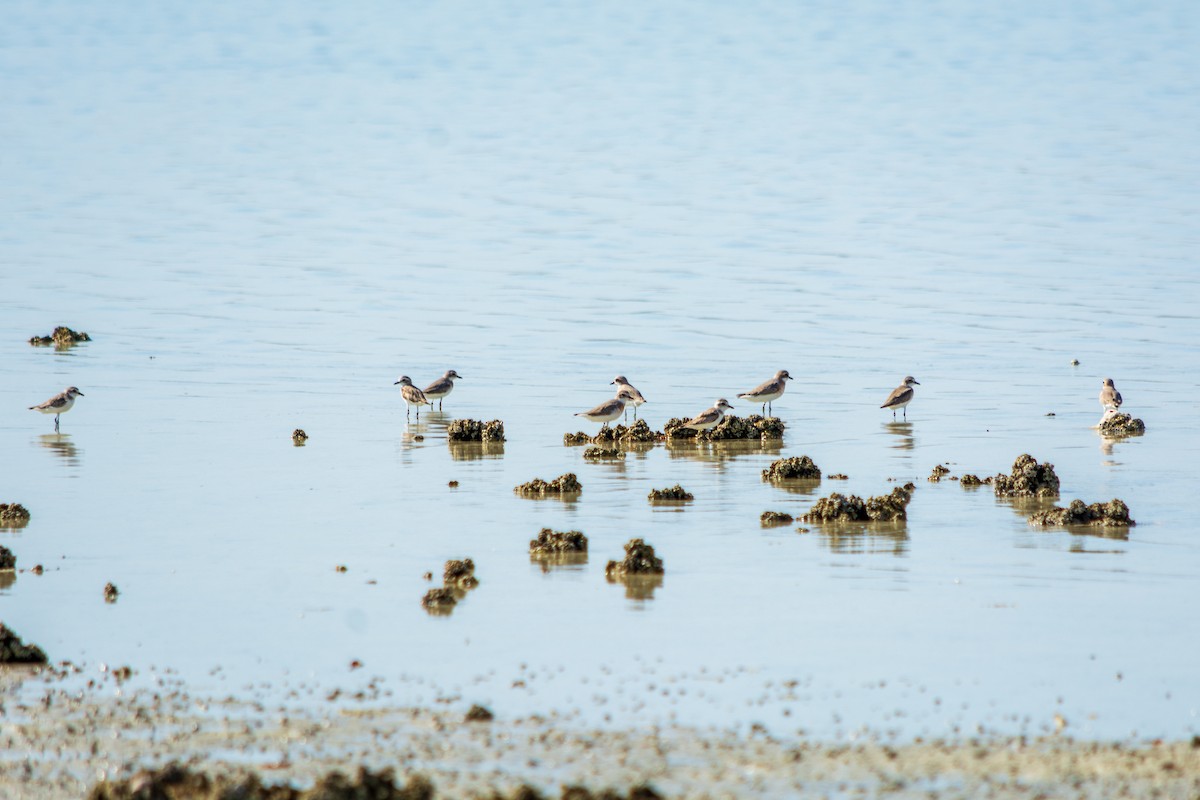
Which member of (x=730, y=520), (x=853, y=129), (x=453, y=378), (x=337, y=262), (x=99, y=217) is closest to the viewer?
(x=730, y=520)

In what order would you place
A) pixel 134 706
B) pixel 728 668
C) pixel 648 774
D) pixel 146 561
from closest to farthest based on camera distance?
pixel 648 774
pixel 134 706
pixel 728 668
pixel 146 561

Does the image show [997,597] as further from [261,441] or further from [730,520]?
[261,441]

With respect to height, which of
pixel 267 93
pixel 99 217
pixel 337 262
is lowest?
pixel 337 262

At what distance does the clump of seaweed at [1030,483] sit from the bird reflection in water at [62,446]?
31.3 feet

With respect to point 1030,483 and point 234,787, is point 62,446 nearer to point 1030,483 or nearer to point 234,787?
point 1030,483

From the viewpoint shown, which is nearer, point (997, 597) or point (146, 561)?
point (997, 597)

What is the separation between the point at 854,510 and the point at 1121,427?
21.4 feet

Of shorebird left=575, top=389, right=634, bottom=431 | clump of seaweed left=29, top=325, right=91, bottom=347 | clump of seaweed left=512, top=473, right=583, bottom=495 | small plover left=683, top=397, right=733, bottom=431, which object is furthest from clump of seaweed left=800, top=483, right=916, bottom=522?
clump of seaweed left=29, top=325, right=91, bottom=347

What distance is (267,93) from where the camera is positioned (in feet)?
291

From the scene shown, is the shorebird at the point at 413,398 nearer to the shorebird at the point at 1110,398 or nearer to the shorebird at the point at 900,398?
the shorebird at the point at 900,398

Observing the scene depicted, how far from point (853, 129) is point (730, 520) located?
196 ft

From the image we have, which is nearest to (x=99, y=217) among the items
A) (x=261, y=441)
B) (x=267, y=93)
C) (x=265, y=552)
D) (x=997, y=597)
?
(x=261, y=441)

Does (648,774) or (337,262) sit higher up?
(337,262)

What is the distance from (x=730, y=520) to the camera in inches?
544
